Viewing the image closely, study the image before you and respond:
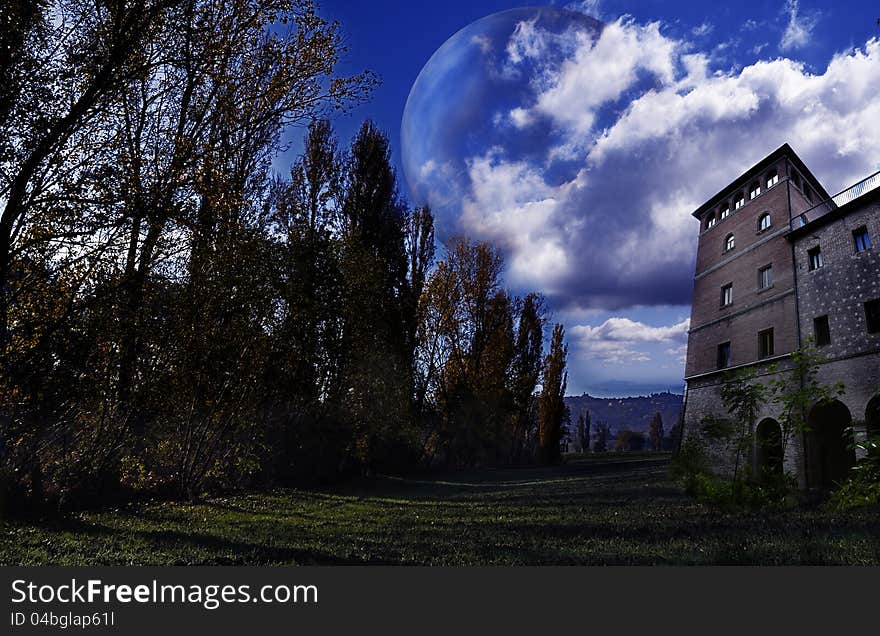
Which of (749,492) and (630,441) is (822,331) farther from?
(630,441)

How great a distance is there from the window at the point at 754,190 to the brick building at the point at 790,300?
0.06m

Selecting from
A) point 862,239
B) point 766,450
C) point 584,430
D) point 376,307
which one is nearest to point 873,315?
point 862,239

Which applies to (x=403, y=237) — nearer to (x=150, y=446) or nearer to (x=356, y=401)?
(x=356, y=401)

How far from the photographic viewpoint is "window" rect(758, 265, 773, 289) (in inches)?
801

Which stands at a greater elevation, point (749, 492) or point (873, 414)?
point (873, 414)

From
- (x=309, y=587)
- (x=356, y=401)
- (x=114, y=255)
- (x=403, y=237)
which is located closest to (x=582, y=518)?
(x=309, y=587)

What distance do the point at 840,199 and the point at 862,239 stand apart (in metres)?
2.32

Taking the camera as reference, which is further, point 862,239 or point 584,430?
point 584,430

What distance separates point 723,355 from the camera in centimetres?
2216

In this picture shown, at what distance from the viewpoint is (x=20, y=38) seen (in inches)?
206

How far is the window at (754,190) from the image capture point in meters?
22.9

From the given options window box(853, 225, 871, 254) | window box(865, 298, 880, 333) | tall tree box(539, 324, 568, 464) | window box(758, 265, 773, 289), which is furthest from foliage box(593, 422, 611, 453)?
window box(865, 298, 880, 333)

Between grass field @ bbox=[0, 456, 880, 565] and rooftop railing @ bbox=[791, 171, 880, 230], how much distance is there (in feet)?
43.2

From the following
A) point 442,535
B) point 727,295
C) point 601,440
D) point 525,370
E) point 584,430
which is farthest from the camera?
point 601,440
